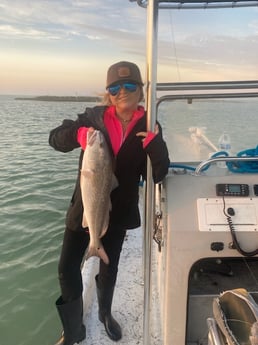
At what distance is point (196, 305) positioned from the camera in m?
2.76

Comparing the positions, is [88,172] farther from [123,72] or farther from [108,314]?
[108,314]

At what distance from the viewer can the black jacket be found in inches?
94.5

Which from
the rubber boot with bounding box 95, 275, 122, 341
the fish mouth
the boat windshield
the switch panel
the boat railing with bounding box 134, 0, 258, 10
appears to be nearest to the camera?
the fish mouth

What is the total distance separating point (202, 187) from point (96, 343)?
4.62ft

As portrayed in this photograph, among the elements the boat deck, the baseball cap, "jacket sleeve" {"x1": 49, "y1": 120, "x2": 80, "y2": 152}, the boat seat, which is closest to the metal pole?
the baseball cap

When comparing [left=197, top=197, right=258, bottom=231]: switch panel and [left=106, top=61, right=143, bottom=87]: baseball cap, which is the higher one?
[left=106, top=61, right=143, bottom=87]: baseball cap

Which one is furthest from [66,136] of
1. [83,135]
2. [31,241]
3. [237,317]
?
[31,241]

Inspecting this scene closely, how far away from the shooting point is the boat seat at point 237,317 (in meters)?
1.51

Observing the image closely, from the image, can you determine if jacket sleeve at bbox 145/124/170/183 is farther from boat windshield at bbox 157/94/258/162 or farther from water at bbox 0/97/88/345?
water at bbox 0/97/88/345

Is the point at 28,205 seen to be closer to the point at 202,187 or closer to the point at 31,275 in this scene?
the point at 31,275

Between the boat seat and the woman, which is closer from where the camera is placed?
the boat seat

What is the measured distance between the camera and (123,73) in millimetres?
2346

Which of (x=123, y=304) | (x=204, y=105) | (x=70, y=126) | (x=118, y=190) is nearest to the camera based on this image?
(x=70, y=126)

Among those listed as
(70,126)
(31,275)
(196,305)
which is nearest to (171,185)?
(70,126)
